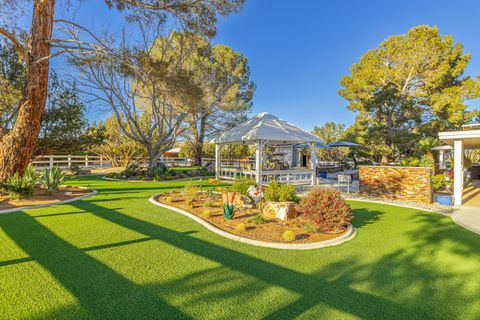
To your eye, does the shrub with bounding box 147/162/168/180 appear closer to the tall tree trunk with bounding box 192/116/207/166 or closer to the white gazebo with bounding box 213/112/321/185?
the white gazebo with bounding box 213/112/321/185

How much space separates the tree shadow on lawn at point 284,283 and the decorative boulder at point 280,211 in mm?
1603

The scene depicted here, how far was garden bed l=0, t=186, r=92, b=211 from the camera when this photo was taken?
709cm

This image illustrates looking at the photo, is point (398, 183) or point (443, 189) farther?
point (443, 189)

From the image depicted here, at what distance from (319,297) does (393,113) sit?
21110 millimetres

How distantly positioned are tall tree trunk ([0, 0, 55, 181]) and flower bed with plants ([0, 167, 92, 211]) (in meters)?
0.53

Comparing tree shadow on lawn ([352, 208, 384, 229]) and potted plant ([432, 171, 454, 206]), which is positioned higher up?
potted plant ([432, 171, 454, 206])

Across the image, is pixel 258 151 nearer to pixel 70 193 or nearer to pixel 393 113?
pixel 70 193

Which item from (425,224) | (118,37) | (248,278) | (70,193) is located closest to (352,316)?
(248,278)

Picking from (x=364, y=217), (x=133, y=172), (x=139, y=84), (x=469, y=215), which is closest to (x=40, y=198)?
(x=139, y=84)

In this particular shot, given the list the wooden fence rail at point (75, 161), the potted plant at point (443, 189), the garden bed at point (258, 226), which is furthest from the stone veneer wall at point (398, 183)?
the wooden fence rail at point (75, 161)

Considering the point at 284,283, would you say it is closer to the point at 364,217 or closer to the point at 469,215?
the point at 364,217

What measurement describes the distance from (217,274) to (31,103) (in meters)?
9.16

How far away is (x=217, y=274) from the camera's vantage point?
11.1 ft

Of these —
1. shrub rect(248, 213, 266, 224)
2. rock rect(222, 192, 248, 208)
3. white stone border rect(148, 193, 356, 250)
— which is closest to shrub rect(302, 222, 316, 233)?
white stone border rect(148, 193, 356, 250)
